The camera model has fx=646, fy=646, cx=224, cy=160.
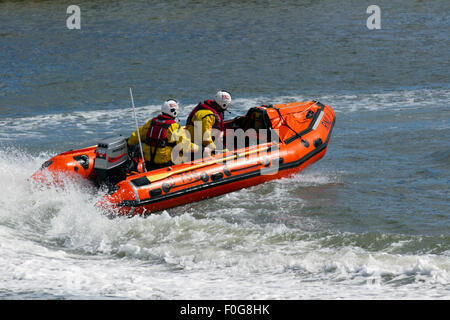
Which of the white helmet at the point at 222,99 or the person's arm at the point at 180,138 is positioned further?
the white helmet at the point at 222,99

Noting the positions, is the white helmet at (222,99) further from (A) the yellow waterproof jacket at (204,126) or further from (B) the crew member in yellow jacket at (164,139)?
(B) the crew member in yellow jacket at (164,139)

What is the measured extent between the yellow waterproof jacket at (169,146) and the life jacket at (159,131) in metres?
0.04

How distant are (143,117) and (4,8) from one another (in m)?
14.7

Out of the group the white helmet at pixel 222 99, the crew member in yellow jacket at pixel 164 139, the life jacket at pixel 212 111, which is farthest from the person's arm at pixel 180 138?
the white helmet at pixel 222 99

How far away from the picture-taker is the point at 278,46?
16156mm

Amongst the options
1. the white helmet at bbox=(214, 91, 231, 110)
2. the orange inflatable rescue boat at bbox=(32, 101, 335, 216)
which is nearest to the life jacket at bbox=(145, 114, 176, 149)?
the orange inflatable rescue boat at bbox=(32, 101, 335, 216)

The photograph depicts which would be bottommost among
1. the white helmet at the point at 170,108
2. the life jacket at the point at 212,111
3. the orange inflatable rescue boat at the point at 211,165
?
the orange inflatable rescue boat at the point at 211,165

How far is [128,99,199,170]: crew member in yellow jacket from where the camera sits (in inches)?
259

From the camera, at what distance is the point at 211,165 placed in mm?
6930

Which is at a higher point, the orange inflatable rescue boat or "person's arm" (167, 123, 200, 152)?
"person's arm" (167, 123, 200, 152)

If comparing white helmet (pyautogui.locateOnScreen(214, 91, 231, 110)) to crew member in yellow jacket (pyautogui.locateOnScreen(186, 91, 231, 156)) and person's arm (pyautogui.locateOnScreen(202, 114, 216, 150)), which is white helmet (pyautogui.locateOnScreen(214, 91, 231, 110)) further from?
person's arm (pyautogui.locateOnScreen(202, 114, 216, 150))

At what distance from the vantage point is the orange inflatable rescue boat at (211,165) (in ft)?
21.3
